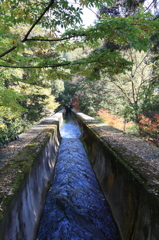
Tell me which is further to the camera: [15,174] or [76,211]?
[76,211]

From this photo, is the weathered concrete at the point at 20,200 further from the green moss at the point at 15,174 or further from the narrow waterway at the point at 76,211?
the narrow waterway at the point at 76,211

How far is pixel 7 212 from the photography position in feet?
8.27

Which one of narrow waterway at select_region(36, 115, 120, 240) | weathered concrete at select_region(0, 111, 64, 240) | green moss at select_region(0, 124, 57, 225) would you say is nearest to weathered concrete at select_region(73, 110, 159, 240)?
narrow waterway at select_region(36, 115, 120, 240)

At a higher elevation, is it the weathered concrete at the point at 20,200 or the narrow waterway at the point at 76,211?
the weathered concrete at the point at 20,200

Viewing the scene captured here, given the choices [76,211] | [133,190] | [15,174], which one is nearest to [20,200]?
[15,174]

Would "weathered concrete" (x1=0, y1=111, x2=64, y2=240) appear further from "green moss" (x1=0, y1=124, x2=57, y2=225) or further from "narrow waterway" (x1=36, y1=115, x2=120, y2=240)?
"narrow waterway" (x1=36, y1=115, x2=120, y2=240)

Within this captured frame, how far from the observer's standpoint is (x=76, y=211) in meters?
4.49

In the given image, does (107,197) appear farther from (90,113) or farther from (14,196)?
(90,113)

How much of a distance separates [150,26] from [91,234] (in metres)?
4.81

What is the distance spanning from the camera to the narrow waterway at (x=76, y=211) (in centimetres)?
375

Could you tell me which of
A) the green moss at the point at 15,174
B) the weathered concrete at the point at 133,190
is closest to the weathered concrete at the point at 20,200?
the green moss at the point at 15,174

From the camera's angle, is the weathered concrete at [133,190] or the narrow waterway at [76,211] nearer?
the weathered concrete at [133,190]

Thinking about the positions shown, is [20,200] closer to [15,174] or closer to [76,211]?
[15,174]

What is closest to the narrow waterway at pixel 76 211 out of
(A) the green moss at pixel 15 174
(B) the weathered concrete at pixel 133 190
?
(B) the weathered concrete at pixel 133 190
